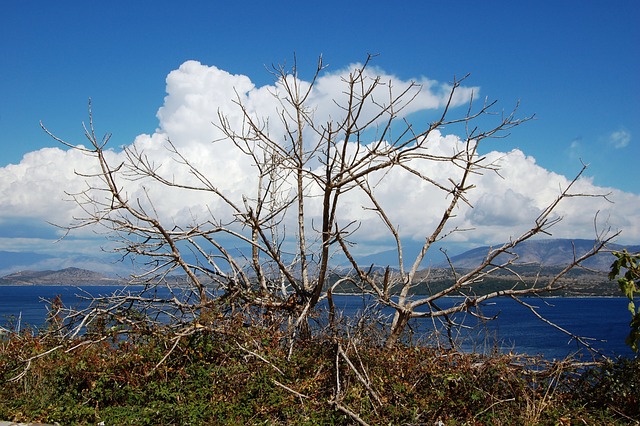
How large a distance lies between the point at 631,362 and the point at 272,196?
630cm

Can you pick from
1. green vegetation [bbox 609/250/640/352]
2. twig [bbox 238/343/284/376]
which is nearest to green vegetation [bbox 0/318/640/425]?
twig [bbox 238/343/284/376]

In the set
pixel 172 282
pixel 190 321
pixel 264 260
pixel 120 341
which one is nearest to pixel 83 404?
pixel 120 341

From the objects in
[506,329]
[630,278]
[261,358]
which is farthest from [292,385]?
[506,329]

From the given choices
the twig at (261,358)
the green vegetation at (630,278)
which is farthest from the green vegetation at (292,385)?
the green vegetation at (630,278)

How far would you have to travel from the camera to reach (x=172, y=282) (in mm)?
9914

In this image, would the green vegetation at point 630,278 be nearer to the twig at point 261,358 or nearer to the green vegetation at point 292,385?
the green vegetation at point 292,385

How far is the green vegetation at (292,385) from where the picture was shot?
6.43 m

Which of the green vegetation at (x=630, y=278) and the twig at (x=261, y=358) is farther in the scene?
A: the twig at (x=261, y=358)

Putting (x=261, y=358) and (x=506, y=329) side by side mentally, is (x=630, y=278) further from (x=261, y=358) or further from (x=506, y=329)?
(x=506, y=329)

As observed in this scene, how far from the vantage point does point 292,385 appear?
705cm

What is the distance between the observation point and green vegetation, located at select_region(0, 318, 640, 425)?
6.43 metres

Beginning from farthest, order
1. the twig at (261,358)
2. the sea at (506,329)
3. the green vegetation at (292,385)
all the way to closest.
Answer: the sea at (506,329)
the twig at (261,358)
the green vegetation at (292,385)

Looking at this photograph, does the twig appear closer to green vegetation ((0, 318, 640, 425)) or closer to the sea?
green vegetation ((0, 318, 640, 425))

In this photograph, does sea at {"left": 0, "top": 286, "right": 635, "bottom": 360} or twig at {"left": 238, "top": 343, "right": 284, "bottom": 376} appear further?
sea at {"left": 0, "top": 286, "right": 635, "bottom": 360}
